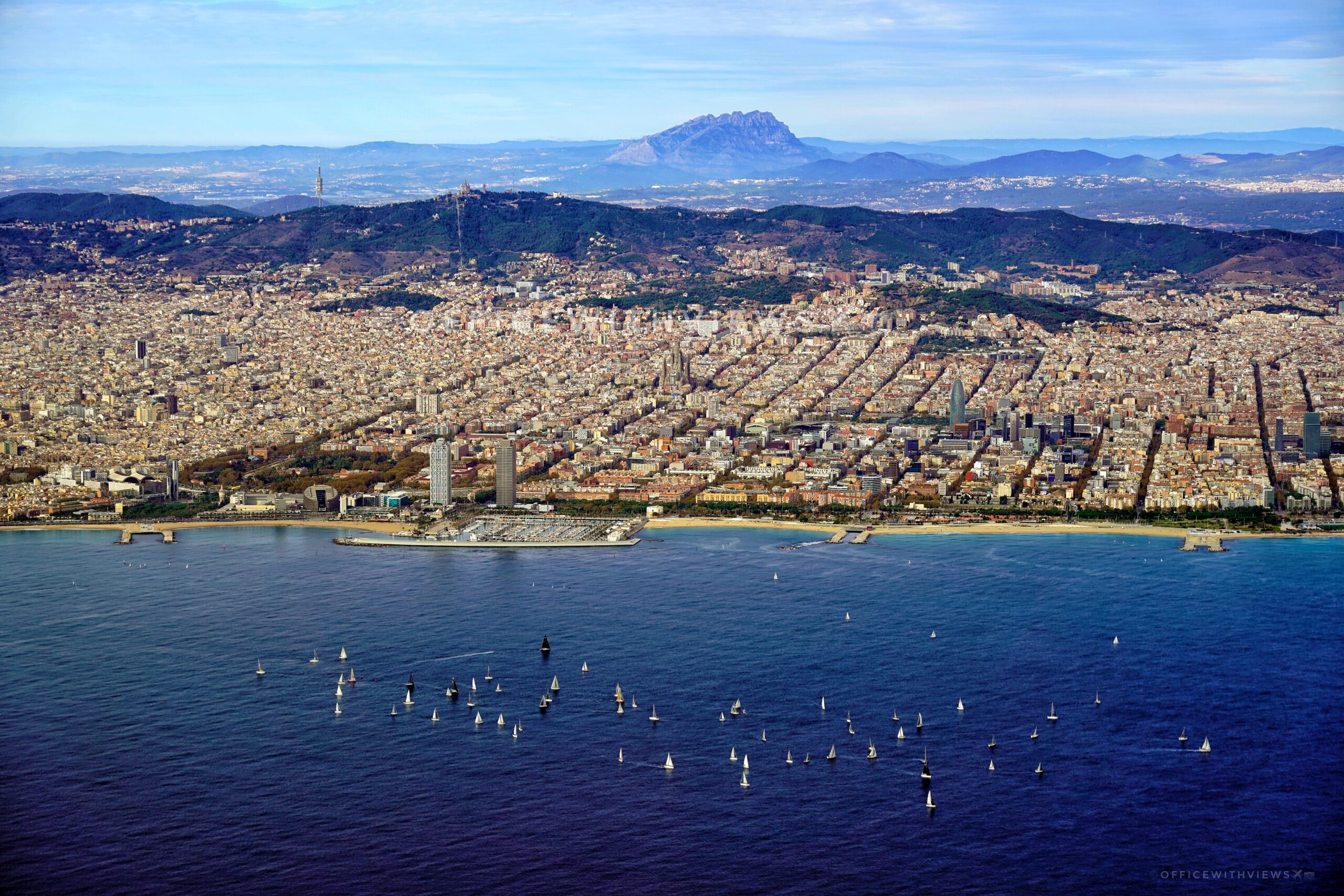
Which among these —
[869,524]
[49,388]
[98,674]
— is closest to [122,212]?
[49,388]

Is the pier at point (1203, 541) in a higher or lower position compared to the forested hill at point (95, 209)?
lower

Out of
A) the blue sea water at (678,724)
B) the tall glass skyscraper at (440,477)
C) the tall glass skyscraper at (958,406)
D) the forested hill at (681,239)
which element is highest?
the forested hill at (681,239)

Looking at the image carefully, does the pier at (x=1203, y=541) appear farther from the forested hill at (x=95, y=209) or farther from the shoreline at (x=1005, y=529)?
the forested hill at (x=95, y=209)

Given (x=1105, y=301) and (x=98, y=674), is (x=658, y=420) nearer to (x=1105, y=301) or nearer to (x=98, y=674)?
(x=98, y=674)

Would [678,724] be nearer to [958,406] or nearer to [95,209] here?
[958,406]

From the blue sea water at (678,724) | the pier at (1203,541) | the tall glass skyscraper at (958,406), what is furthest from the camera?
the tall glass skyscraper at (958,406)

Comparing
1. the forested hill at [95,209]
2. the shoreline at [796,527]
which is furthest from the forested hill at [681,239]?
the shoreline at [796,527]
